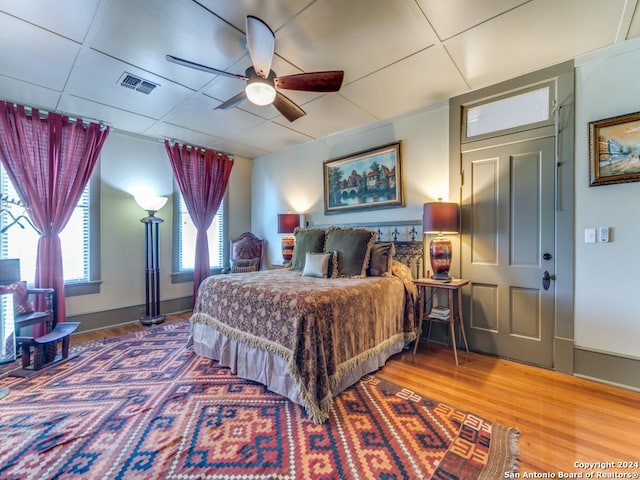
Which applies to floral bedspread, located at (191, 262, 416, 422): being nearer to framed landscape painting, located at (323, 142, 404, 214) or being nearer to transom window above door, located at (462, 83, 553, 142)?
framed landscape painting, located at (323, 142, 404, 214)

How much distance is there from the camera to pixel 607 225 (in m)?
2.28

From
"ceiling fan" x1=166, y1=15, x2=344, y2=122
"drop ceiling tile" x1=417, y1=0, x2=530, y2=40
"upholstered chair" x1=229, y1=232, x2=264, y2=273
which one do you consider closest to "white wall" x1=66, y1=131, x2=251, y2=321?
"upholstered chair" x1=229, y1=232, x2=264, y2=273

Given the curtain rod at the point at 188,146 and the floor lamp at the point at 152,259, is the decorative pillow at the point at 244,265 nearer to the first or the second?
the floor lamp at the point at 152,259

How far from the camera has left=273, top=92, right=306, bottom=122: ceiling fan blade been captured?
249 cm

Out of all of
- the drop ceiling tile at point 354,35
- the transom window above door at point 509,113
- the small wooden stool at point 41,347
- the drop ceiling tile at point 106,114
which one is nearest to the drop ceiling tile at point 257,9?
the drop ceiling tile at point 354,35

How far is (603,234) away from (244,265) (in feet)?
14.5

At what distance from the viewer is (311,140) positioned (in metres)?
4.42

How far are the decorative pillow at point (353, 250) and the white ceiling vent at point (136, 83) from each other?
97.3 inches

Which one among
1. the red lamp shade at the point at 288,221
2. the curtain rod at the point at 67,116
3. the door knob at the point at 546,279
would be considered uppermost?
the curtain rod at the point at 67,116

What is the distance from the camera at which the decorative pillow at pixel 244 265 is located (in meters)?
4.70

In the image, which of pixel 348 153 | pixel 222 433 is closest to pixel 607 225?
pixel 348 153

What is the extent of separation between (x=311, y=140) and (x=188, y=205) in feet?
7.31

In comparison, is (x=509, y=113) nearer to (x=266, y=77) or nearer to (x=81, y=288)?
(x=266, y=77)

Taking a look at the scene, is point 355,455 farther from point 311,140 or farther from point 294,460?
point 311,140
